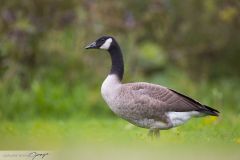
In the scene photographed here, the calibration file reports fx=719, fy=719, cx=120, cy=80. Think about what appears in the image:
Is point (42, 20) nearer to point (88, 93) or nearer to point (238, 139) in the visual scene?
point (88, 93)

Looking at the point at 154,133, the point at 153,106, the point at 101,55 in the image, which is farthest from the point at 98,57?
the point at 153,106

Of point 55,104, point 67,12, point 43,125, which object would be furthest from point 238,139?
point 67,12

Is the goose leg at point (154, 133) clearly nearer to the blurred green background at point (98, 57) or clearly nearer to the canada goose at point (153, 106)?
the canada goose at point (153, 106)

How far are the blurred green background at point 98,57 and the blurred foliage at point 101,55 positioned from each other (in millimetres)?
23

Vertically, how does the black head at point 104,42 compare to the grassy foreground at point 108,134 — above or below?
above

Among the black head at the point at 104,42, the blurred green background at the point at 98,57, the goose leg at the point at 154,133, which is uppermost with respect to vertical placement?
the blurred green background at the point at 98,57

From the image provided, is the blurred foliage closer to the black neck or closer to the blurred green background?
the blurred green background

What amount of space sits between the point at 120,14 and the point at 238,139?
958 cm

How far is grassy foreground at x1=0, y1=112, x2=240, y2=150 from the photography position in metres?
9.39

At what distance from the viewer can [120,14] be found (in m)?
18.5

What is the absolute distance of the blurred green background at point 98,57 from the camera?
47.7 feet

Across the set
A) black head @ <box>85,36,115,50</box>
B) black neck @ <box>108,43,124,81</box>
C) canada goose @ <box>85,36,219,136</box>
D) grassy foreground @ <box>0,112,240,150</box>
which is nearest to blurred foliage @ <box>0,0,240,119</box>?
grassy foreground @ <box>0,112,240,150</box>

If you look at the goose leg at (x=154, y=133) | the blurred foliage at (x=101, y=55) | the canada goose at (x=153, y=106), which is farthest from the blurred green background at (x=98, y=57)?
the canada goose at (x=153, y=106)

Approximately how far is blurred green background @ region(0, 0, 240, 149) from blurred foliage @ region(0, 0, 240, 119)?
23 millimetres
